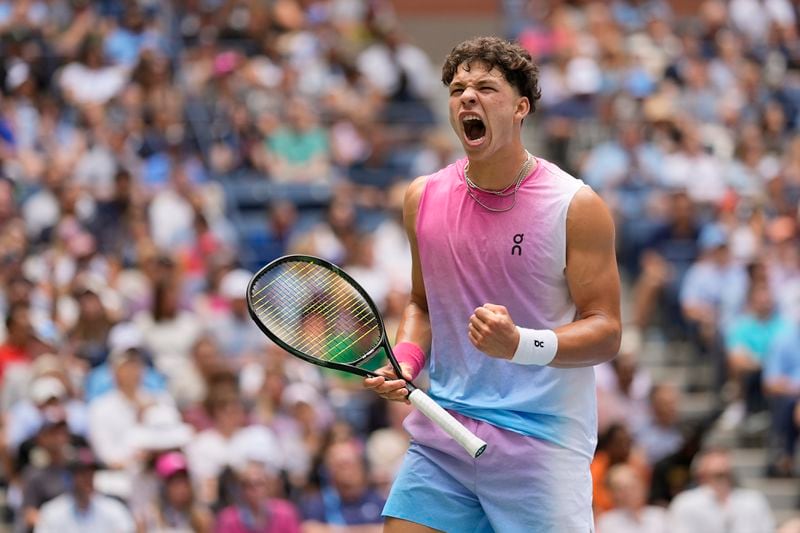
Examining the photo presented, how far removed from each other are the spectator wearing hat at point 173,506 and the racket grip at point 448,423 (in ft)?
13.0

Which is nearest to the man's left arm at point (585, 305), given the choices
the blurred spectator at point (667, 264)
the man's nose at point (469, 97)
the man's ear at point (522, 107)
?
the man's ear at point (522, 107)

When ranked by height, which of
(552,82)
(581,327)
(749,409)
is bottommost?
(749,409)

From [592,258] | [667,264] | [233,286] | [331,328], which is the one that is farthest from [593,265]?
[667,264]

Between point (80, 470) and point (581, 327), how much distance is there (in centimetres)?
422

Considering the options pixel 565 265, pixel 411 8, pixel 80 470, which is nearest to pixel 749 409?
pixel 80 470

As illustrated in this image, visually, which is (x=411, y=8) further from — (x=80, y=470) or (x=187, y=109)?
(x=80, y=470)

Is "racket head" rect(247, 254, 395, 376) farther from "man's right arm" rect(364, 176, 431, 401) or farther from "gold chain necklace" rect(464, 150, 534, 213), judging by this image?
"gold chain necklace" rect(464, 150, 534, 213)

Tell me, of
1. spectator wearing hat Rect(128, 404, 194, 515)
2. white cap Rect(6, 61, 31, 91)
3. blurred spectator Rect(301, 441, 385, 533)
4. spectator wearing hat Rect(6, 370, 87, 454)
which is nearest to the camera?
spectator wearing hat Rect(128, 404, 194, 515)

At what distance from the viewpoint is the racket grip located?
15.4 feet

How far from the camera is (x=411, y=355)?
16.7 ft

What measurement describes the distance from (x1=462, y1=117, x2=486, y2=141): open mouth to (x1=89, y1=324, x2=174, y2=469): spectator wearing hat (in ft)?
15.6

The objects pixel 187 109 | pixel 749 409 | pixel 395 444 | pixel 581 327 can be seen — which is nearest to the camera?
pixel 581 327

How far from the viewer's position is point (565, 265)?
16.1 feet

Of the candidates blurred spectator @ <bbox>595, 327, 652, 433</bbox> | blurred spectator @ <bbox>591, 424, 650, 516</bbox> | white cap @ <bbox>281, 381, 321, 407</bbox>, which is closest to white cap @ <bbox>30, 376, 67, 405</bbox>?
white cap @ <bbox>281, 381, 321, 407</bbox>
